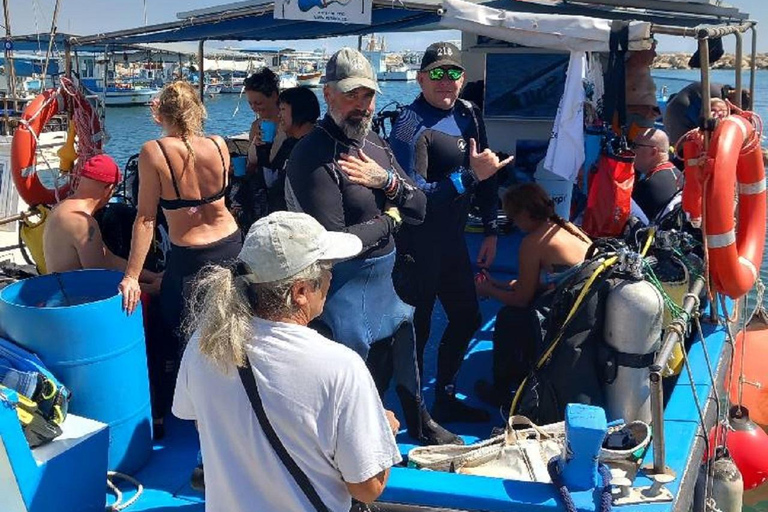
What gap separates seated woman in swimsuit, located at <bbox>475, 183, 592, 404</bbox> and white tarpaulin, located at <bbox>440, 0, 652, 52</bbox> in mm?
786

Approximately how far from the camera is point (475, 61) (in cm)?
783

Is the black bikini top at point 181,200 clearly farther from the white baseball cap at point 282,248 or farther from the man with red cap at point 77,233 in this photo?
the white baseball cap at point 282,248

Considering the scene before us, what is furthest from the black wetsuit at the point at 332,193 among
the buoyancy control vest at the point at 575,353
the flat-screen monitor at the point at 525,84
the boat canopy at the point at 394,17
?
the flat-screen monitor at the point at 525,84

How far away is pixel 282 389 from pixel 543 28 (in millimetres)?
2543

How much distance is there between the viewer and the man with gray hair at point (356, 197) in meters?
2.81

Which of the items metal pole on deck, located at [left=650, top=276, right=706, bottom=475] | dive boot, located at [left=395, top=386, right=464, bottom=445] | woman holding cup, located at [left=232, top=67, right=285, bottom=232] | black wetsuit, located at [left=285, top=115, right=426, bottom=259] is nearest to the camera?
metal pole on deck, located at [left=650, top=276, right=706, bottom=475]

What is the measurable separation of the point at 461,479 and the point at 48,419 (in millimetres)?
1593

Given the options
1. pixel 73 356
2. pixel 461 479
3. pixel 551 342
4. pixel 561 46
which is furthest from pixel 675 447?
pixel 73 356

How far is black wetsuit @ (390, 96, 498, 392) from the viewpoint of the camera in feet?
12.0

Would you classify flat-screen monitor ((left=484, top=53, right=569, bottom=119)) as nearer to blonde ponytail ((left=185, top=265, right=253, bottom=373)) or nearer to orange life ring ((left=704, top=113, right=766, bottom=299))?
orange life ring ((left=704, top=113, right=766, bottom=299))

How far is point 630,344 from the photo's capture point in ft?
10.1

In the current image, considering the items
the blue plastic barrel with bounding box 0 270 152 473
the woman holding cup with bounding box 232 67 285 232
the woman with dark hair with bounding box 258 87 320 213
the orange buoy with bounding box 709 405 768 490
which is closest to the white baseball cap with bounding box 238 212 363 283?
the blue plastic barrel with bounding box 0 270 152 473

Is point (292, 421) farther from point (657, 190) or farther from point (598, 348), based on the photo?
point (657, 190)

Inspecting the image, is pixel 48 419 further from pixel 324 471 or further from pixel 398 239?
pixel 398 239
